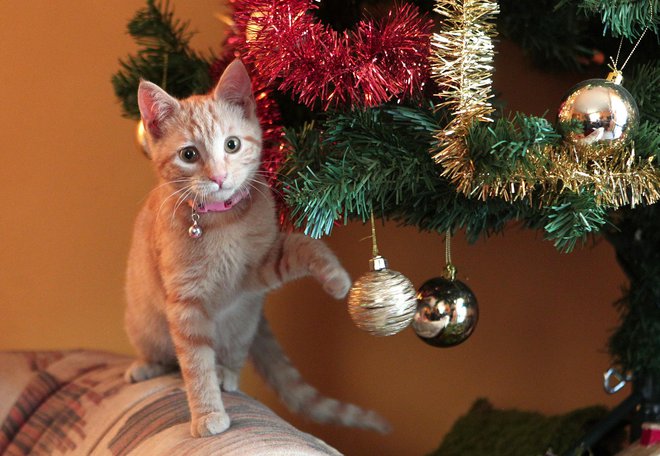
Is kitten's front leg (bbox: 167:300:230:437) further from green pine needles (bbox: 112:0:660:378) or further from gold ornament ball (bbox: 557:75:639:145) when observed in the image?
gold ornament ball (bbox: 557:75:639:145)

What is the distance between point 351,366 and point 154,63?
2.61 feet

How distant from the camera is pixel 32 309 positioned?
173 centimetres

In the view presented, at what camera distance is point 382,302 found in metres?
0.78

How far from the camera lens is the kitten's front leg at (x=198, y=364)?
0.84m

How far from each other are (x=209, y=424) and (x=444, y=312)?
321 millimetres

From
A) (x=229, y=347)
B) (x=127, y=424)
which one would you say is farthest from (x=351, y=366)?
(x=127, y=424)

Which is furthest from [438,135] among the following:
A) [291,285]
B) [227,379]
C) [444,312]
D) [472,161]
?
[291,285]

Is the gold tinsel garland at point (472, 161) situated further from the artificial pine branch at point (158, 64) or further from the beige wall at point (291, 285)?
the beige wall at point (291, 285)

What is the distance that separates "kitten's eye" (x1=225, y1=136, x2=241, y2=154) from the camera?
92 centimetres

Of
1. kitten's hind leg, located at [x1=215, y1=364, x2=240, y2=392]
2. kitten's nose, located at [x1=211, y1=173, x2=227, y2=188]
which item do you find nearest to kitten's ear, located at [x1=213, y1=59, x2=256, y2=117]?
kitten's nose, located at [x1=211, y1=173, x2=227, y2=188]

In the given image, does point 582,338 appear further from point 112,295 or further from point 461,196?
point 112,295

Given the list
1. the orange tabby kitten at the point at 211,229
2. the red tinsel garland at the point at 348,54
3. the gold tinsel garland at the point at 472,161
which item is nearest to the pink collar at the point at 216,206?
the orange tabby kitten at the point at 211,229

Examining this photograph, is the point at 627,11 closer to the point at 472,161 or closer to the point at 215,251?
the point at 472,161

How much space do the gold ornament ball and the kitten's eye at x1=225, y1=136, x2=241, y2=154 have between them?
423mm
